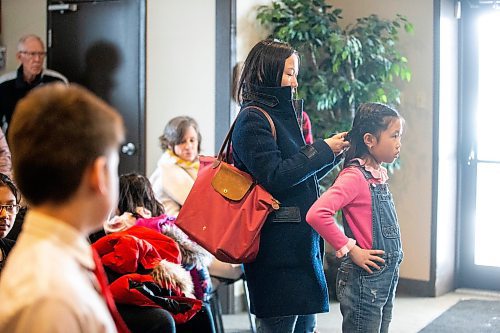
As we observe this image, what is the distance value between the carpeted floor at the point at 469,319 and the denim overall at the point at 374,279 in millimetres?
2030

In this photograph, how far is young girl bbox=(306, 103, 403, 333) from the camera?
282cm

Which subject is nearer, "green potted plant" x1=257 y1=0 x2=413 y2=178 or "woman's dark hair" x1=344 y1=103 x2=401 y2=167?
"woman's dark hair" x1=344 y1=103 x2=401 y2=167

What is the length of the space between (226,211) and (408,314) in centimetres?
268

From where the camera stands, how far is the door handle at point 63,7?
18.4 ft

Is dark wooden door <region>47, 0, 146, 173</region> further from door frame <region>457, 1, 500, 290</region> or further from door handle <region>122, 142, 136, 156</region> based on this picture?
door frame <region>457, 1, 500, 290</region>

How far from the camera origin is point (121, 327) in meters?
1.72

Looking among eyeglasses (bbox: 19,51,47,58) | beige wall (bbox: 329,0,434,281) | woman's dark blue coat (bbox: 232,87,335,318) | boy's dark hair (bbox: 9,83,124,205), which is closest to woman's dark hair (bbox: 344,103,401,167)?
woman's dark blue coat (bbox: 232,87,335,318)

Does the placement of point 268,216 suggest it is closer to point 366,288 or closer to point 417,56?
point 366,288

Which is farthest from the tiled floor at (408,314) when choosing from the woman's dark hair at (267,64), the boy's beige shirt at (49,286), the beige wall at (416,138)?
the boy's beige shirt at (49,286)

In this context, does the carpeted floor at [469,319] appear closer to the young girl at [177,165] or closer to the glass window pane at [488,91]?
the glass window pane at [488,91]

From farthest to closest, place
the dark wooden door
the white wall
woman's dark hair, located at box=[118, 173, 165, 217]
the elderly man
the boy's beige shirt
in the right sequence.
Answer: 1. the elderly man
2. the dark wooden door
3. the white wall
4. woman's dark hair, located at box=[118, 173, 165, 217]
5. the boy's beige shirt

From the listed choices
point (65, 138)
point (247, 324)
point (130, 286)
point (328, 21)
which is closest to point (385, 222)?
point (130, 286)

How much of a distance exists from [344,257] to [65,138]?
5.87ft

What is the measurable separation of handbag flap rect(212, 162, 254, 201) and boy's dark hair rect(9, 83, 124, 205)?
1.51m
